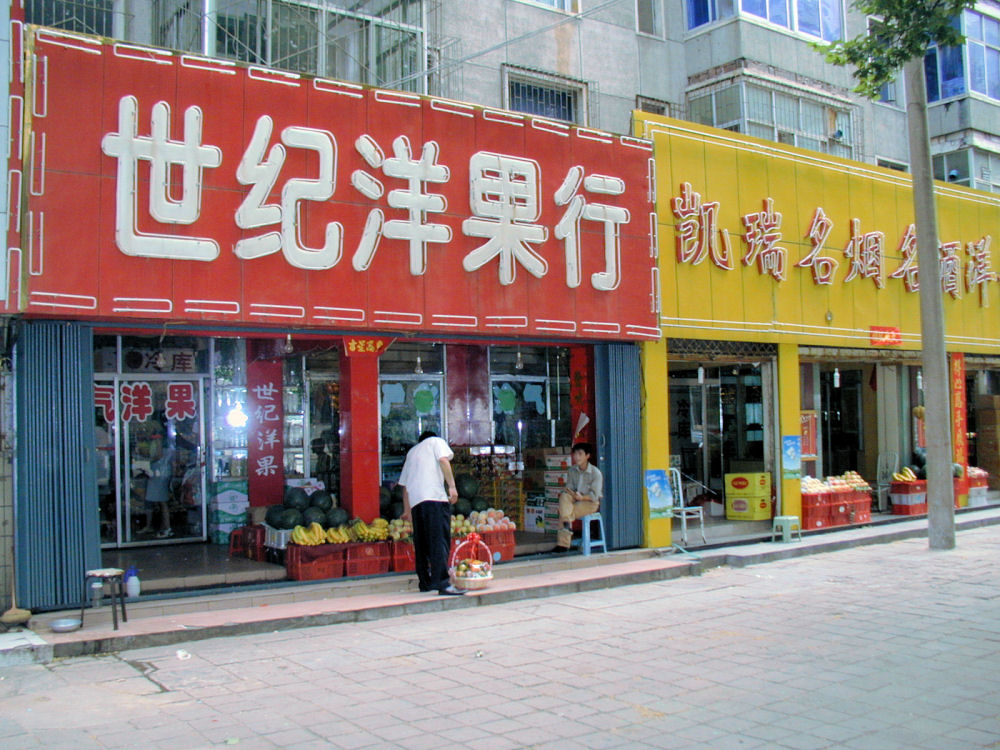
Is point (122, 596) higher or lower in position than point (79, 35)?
lower

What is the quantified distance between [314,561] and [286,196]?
3881 millimetres

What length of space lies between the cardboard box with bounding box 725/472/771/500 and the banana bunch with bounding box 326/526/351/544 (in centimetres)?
703

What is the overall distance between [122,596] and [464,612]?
3274 mm

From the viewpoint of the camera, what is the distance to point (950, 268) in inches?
698

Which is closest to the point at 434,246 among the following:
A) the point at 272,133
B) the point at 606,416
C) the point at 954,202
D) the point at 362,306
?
the point at 362,306

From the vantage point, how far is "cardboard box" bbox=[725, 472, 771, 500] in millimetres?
14469

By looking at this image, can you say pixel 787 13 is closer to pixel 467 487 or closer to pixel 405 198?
pixel 405 198

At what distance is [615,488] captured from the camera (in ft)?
39.9

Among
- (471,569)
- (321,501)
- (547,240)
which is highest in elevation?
(547,240)

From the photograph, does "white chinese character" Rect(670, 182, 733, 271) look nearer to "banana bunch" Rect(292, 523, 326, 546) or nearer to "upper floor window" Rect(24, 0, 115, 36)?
"banana bunch" Rect(292, 523, 326, 546)

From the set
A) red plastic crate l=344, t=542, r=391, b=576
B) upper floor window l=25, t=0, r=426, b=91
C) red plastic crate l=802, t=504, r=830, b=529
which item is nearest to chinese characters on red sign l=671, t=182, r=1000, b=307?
red plastic crate l=802, t=504, r=830, b=529

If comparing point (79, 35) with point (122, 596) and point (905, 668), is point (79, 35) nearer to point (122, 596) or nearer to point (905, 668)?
point (122, 596)

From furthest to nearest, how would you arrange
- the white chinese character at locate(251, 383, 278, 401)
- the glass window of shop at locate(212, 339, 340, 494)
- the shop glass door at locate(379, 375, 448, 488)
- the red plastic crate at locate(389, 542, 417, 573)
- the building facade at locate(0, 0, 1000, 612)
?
the shop glass door at locate(379, 375, 448, 488) → the white chinese character at locate(251, 383, 278, 401) → the glass window of shop at locate(212, 339, 340, 494) → the red plastic crate at locate(389, 542, 417, 573) → the building facade at locate(0, 0, 1000, 612)

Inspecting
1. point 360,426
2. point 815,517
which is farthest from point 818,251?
point 360,426
